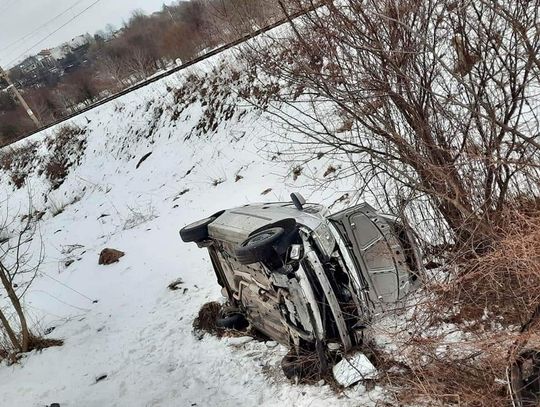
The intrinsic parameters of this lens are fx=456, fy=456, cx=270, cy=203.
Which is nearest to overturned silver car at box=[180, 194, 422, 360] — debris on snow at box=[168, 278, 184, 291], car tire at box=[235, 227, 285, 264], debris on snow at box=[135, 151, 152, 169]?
car tire at box=[235, 227, 285, 264]

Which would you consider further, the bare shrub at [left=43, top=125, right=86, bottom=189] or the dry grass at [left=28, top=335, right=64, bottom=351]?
the bare shrub at [left=43, top=125, right=86, bottom=189]

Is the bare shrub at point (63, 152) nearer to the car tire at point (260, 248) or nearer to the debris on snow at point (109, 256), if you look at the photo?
the debris on snow at point (109, 256)

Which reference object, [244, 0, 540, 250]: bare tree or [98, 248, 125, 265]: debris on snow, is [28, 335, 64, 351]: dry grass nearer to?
[98, 248, 125, 265]: debris on snow

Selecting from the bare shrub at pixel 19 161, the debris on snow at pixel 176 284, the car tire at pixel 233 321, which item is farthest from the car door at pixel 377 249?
the bare shrub at pixel 19 161

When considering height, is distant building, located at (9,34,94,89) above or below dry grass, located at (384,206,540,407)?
above

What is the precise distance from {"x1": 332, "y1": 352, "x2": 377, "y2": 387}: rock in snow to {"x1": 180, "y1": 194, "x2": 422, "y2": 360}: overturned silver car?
0.34 feet

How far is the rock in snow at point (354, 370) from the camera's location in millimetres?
3525

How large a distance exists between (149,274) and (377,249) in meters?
4.94

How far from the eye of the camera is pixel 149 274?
775cm

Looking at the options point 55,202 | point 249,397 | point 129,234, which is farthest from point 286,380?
point 55,202

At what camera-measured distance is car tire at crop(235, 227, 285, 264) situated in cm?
316

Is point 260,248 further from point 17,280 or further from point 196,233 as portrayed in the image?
point 17,280

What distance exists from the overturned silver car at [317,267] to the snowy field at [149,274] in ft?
1.76

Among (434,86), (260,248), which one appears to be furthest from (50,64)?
(260,248)
